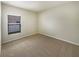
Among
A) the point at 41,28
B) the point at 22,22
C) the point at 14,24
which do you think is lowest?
the point at 41,28

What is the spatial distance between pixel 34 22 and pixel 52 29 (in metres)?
2.01

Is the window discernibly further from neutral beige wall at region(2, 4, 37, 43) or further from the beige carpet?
the beige carpet

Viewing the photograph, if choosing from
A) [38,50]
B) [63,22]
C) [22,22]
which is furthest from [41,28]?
[38,50]

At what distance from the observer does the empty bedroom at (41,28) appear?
10.00ft

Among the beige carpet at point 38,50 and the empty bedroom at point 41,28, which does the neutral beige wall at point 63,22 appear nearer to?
the empty bedroom at point 41,28

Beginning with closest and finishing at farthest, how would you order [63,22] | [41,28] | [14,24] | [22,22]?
[63,22] → [14,24] → [22,22] → [41,28]

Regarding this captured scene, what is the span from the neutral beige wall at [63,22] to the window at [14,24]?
222cm

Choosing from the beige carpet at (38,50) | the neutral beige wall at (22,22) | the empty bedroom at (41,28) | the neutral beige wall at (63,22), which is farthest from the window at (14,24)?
the neutral beige wall at (63,22)

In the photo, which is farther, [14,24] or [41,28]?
[41,28]

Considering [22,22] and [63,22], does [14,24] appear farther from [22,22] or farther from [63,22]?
[63,22]

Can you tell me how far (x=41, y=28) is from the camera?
21.1ft

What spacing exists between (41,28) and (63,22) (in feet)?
8.37

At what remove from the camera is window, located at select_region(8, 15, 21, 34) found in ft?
13.8

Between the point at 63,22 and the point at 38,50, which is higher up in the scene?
the point at 63,22
